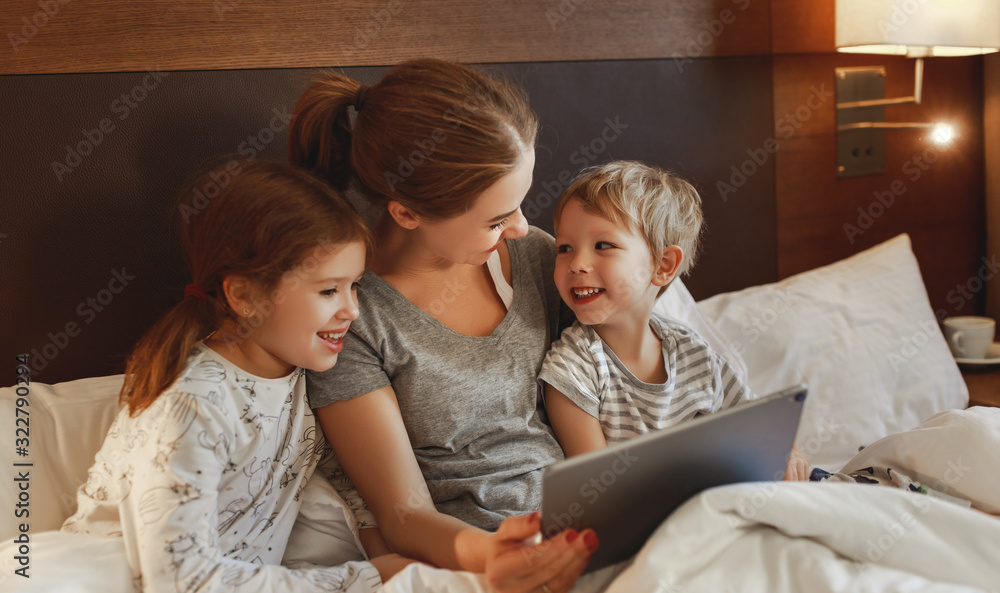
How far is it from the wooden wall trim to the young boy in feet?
1.53

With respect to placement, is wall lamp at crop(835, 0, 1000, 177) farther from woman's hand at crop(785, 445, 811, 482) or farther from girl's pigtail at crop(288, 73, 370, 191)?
girl's pigtail at crop(288, 73, 370, 191)

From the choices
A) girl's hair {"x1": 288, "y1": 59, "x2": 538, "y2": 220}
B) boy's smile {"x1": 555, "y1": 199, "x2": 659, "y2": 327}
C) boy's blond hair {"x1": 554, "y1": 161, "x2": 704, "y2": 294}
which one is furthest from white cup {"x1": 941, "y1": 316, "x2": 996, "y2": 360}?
girl's hair {"x1": 288, "y1": 59, "x2": 538, "y2": 220}

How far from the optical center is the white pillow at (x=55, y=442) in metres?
1.10

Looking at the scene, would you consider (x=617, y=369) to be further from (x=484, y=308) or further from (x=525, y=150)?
Answer: (x=525, y=150)

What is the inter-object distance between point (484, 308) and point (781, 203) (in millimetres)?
1028

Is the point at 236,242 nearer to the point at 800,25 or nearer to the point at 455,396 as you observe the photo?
the point at 455,396

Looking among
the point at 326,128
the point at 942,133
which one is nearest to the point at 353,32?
the point at 326,128

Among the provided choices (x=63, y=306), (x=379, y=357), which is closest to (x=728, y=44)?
(x=379, y=357)

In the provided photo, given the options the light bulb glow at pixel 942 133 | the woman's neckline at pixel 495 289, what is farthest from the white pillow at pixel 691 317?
the light bulb glow at pixel 942 133

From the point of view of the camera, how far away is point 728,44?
71.2 inches

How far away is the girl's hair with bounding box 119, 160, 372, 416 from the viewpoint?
3.29 ft

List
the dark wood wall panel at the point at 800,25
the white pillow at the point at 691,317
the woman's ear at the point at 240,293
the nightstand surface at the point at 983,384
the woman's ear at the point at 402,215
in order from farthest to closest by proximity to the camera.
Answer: the dark wood wall panel at the point at 800,25, the nightstand surface at the point at 983,384, the white pillow at the point at 691,317, the woman's ear at the point at 402,215, the woman's ear at the point at 240,293

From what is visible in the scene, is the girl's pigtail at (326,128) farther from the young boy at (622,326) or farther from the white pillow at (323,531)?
the white pillow at (323,531)

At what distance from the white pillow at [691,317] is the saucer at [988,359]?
724mm
